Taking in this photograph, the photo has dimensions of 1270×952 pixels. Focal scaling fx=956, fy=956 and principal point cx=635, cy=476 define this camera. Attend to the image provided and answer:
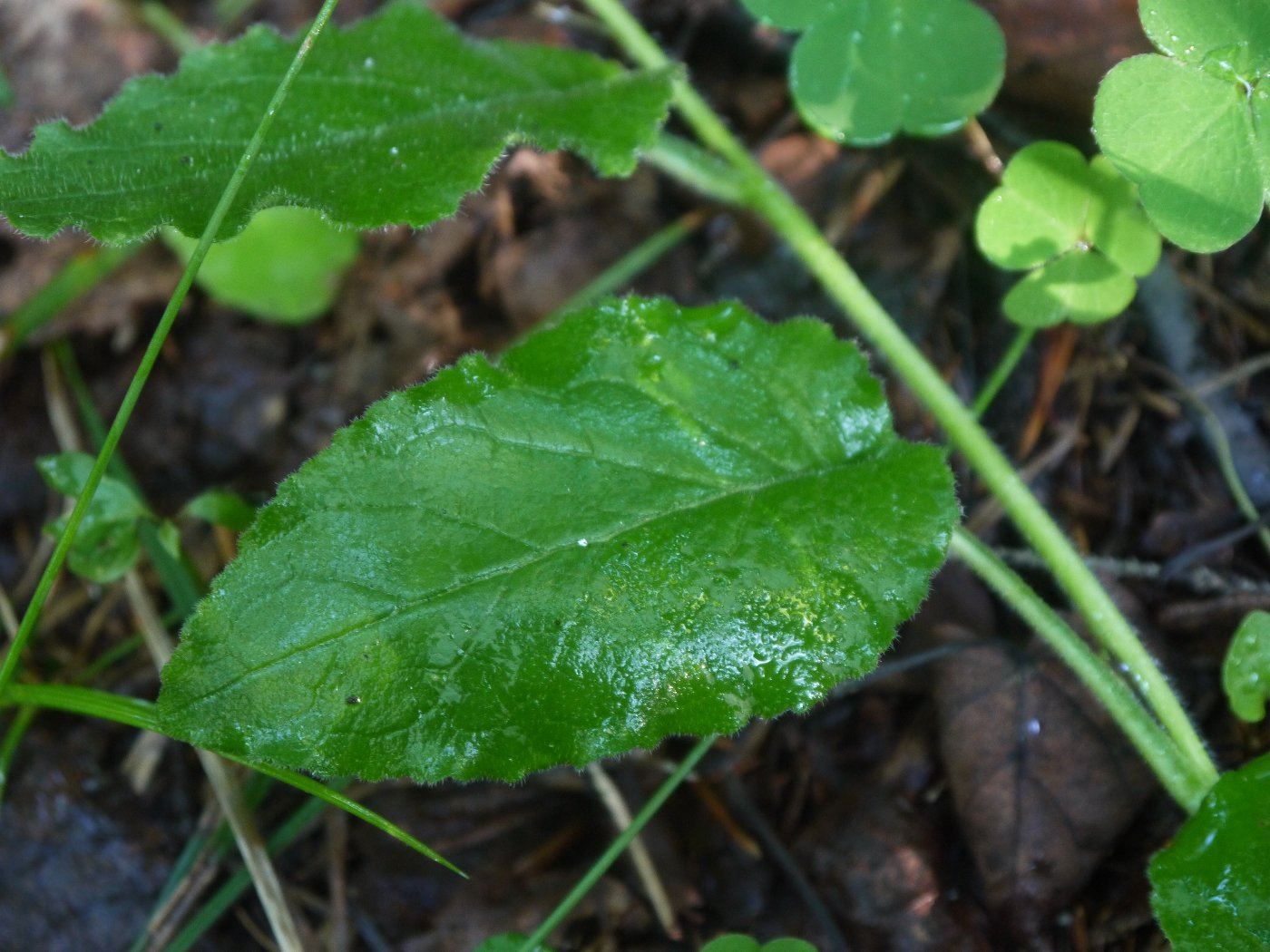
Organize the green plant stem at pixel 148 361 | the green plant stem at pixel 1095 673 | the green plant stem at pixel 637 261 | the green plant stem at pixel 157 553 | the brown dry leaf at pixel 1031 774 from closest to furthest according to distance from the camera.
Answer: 1. the green plant stem at pixel 148 361
2. the green plant stem at pixel 1095 673
3. the brown dry leaf at pixel 1031 774
4. the green plant stem at pixel 157 553
5. the green plant stem at pixel 637 261

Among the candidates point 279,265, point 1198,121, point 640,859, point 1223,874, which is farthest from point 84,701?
point 1198,121

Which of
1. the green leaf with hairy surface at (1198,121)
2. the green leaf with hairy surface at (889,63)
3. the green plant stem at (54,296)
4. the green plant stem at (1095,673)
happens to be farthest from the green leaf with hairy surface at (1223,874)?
the green plant stem at (54,296)

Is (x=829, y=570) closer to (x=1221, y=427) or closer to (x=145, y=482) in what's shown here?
(x=1221, y=427)

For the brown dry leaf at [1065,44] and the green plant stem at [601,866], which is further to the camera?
the brown dry leaf at [1065,44]

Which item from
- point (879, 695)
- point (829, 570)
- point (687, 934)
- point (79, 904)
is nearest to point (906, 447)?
point (829, 570)

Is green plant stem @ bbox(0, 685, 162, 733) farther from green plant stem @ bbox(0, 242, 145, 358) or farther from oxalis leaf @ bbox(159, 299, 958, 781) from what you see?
green plant stem @ bbox(0, 242, 145, 358)

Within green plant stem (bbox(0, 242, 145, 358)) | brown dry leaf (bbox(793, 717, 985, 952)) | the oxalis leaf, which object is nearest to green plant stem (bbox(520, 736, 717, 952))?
the oxalis leaf

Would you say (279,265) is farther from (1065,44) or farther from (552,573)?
(1065,44)

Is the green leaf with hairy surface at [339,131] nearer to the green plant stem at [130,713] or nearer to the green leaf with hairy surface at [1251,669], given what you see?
the green plant stem at [130,713]
